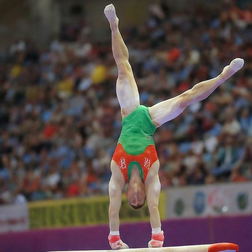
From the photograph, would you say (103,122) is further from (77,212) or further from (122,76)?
(122,76)

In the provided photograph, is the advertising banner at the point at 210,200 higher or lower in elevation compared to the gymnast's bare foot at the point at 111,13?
lower

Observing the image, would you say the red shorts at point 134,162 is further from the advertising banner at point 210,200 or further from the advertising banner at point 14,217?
the advertising banner at point 14,217

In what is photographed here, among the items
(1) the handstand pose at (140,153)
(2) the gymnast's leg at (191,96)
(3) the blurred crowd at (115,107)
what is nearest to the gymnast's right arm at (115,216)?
(1) the handstand pose at (140,153)

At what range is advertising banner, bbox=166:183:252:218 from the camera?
9.32 metres

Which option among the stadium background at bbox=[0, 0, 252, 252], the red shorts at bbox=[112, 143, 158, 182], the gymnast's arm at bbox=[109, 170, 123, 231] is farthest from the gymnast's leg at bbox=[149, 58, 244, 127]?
the stadium background at bbox=[0, 0, 252, 252]

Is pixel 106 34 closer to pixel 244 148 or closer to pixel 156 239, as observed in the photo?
pixel 244 148

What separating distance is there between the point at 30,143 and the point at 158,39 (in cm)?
387

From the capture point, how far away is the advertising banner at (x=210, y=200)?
30.6ft

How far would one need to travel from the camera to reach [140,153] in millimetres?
6559

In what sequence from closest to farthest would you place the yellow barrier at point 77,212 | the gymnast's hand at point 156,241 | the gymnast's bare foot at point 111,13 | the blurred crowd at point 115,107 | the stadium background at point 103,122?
the gymnast's hand at point 156,241, the gymnast's bare foot at point 111,13, the stadium background at point 103,122, the yellow barrier at point 77,212, the blurred crowd at point 115,107

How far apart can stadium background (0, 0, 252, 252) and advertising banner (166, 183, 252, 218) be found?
18mm

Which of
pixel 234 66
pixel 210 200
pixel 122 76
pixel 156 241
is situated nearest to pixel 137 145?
pixel 122 76

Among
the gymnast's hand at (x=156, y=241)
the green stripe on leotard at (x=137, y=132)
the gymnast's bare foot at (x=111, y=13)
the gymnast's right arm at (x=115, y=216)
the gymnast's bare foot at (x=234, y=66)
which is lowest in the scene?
the gymnast's hand at (x=156, y=241)

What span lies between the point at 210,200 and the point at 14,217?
4.00 m
